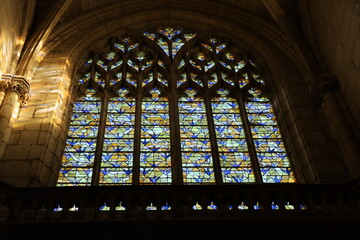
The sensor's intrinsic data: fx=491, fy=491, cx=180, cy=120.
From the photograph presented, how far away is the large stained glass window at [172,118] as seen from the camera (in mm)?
8766

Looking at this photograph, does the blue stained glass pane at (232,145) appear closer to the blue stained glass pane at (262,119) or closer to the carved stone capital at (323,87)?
the blue stained glass pane at (262,119)

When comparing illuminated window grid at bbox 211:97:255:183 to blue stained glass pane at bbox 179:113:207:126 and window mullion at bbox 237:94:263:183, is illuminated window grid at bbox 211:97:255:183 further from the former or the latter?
blue stained glass pane at bbox 179:113:207:126

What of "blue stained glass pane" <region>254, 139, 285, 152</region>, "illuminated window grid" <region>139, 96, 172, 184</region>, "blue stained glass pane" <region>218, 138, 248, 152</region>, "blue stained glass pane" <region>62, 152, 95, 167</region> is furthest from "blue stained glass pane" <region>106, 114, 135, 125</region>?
"blue stained glass pane" <region>254, 139, 285, 152</region>

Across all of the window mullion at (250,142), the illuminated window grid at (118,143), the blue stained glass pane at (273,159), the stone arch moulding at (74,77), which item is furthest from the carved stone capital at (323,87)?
the illuminated window grid at (118,143)

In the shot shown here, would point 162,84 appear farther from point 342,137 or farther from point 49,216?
point 49,216

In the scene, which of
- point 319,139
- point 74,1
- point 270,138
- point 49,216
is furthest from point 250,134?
point 74,1

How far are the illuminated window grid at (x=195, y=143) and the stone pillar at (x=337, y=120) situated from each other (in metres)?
2.28

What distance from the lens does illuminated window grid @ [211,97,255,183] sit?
28.7 ft

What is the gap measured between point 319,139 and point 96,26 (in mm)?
5950

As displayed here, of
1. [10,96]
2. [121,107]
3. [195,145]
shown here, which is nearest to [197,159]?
[195,145]

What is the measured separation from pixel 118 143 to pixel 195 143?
146cm

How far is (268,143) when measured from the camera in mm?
9398

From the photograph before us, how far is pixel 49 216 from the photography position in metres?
Result: 6.62

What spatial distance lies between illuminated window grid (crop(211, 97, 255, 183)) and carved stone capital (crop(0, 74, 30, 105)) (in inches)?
145
